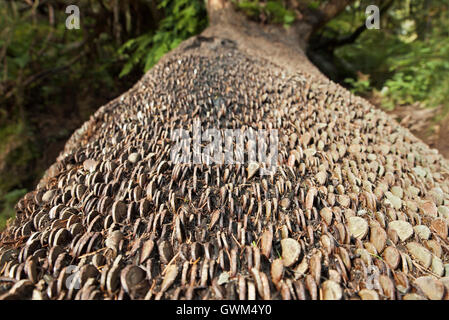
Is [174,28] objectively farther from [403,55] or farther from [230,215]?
[403,55]

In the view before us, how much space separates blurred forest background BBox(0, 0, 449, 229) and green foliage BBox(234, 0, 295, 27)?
0.06ft

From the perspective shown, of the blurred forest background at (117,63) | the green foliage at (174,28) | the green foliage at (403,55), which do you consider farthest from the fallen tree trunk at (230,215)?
the green foliage at (403,55)

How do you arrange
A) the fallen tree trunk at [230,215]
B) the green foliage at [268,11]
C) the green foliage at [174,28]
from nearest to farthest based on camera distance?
1. the fallen tree trunk at [230,215]
2. the green foliage at [268,11]
3. the green foliage at [174,28]

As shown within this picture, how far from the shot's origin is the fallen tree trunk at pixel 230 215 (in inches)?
33.2

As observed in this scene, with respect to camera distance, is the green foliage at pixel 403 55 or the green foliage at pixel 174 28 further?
the green foliage at pixel 174 28

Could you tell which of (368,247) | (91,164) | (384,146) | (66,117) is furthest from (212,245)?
(66,117)

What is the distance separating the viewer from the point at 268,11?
14.2 feet

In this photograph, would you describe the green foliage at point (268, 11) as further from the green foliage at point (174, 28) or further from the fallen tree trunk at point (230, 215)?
the fallen tree trunk at point (230, 215)

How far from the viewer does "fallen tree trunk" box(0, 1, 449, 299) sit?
33.2 inches

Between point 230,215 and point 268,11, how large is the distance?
447 cm

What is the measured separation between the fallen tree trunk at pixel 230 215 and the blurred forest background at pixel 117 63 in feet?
9.09

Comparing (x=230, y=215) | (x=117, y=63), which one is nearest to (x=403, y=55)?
(x=230, y=215)

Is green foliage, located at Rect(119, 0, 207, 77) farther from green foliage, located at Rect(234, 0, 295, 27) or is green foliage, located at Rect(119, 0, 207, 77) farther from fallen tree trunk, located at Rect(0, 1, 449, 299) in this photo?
fallen tree trunk, located at Rect(0, 1, 449, 299)
